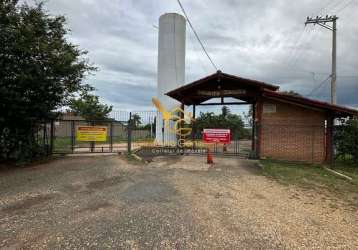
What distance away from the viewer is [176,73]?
19766mm

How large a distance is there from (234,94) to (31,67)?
32.0 feet

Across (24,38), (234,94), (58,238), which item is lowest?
(58,238)

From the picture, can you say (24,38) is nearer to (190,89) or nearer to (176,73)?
(190,89)

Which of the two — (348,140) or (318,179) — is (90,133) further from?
(348,140)

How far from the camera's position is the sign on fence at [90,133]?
14.3 m

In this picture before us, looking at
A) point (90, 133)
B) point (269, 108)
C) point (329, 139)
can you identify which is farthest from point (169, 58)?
point (329, 139)

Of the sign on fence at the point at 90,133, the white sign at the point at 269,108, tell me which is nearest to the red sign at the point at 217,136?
the white sign at the point at 269,108

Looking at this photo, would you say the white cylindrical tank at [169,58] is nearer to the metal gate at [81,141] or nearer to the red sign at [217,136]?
the metal gate at [81,141]

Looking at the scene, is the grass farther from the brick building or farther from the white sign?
the white sign

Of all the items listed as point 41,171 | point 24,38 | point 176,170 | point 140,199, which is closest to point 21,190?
point 41,171

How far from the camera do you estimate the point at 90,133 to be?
571 inches

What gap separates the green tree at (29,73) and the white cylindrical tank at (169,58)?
24.7ft

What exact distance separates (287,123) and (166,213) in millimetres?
10076

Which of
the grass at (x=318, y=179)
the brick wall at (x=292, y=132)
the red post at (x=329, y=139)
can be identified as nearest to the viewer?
the grass at (x=318, y=179)
